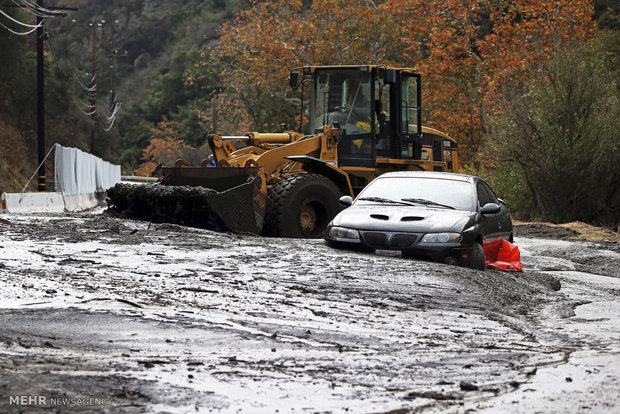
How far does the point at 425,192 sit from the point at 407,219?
1.24 metres

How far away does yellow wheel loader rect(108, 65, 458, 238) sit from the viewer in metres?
16.5

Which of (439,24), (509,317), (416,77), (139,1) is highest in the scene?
(139,1)

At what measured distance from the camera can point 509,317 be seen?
9.45 m

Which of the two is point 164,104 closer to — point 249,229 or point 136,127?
point 136,127

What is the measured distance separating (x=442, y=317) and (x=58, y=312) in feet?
11.5

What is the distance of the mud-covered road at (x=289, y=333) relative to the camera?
5688mm

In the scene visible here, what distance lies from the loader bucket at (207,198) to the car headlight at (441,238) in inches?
177

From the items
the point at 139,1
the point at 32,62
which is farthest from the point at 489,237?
the point at 139,1

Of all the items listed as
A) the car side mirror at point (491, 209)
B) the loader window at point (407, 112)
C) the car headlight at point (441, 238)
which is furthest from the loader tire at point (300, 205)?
the car headlight at point (441, 238)

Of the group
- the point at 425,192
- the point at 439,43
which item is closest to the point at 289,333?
the point at 425,192

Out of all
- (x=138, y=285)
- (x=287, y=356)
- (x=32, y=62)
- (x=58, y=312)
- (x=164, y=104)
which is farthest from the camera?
(x=164, y=104)

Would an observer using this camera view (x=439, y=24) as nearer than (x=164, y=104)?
Yes

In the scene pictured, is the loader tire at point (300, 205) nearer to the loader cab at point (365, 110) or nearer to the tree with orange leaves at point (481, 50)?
the loader cab at point (365, 110)

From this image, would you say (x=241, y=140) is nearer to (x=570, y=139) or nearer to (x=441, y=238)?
(x=441, y=238)
